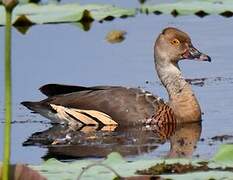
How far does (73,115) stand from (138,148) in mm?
→ 1910

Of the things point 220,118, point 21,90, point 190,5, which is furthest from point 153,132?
point 190,5

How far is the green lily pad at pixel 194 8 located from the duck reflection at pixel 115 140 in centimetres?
444

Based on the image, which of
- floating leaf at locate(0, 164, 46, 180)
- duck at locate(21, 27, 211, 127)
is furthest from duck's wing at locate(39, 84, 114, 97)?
floating leaf at locate(0, 164, 46, 180)

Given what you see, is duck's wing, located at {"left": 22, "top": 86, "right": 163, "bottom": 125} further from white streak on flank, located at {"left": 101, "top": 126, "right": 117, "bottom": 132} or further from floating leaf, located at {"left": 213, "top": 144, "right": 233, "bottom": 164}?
floating leaf, located at {"left": 213, "top": 144, "right": 233, "bottom": 164}

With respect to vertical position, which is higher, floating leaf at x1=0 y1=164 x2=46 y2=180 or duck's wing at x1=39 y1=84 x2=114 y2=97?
duck's wing at x1=39 y1=84 x2=114 y2=97

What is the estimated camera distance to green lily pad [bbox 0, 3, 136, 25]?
14082 millimetres

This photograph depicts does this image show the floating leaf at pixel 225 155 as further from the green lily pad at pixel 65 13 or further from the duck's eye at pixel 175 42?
the green lily pad at pixel 65 13

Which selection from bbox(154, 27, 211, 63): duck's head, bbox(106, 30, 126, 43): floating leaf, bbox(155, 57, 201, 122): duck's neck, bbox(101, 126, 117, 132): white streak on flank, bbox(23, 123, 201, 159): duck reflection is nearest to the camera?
bbox(23, 123, 201, 159): duck reflection

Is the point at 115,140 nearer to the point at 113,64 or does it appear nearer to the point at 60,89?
the point at 60,89

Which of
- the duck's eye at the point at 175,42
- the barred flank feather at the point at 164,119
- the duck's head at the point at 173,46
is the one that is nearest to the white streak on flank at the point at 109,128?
the barred flank feather at the point at 164,119

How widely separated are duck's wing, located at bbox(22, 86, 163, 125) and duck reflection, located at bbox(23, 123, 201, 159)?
12 centimetres

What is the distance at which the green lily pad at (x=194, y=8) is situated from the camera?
14.0m

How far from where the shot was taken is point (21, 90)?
10641mm

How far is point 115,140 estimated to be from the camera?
28.5 feet
